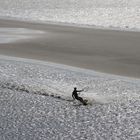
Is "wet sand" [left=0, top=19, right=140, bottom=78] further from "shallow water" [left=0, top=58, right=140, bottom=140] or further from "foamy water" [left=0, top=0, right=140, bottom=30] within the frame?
"foamy water" [left=0, top=0, right=140, bottom=30]

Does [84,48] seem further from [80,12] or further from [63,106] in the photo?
[80,12]

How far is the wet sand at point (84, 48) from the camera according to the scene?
35.0ft

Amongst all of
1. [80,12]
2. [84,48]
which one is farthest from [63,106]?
[80,12]

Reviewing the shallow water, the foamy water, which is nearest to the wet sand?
the shallow water

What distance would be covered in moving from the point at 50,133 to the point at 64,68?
160 inches

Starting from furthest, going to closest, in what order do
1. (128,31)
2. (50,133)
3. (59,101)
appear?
(128,31), (59,101), (50,133)

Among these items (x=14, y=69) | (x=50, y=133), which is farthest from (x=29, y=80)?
(x=50, y=133)

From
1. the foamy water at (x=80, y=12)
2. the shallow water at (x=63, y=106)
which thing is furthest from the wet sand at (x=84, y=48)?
the foamy water at (x=80, y=12)

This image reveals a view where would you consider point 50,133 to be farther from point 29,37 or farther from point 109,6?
point 109,6

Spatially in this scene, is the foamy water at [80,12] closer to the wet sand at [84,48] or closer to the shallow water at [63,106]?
the wet sand at [84,48]

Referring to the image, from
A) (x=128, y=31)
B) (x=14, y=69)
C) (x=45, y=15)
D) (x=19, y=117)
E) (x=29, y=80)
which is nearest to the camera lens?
(x=19, y=117)

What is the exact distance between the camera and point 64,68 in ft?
33.3

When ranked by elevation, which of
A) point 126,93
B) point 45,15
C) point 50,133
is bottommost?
point 50,133

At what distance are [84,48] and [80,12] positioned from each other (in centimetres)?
713
